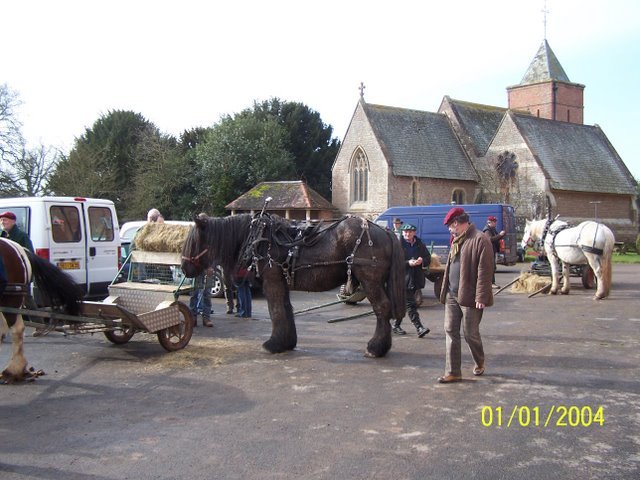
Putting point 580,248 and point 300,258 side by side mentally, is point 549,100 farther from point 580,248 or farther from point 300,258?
point 300,258

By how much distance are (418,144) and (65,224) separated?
110 ft

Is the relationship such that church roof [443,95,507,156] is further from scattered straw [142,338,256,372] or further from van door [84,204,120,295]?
scattered straw [142,338,256,372]

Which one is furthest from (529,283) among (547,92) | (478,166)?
(547,92)

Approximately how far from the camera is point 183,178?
4209 centimetres

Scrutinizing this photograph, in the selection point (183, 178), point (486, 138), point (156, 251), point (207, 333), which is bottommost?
point (207, 333)

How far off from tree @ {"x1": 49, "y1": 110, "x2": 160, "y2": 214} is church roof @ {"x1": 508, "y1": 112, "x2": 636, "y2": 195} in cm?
2795

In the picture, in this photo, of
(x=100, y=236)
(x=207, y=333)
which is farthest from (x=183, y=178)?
(x=207, y=333)

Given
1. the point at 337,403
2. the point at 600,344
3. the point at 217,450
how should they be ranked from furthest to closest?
the point at 600,344, the point at 337,403, the point at 217,450

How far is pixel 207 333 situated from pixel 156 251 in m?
1.58

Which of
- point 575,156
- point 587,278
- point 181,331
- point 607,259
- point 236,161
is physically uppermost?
point 575,156

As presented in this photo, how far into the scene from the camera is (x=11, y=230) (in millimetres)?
8922

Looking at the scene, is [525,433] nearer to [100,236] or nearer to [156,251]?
[156,251]

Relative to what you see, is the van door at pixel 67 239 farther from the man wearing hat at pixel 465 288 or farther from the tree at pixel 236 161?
the tree at pixel 236 161

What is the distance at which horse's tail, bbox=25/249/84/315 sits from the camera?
7.17m
